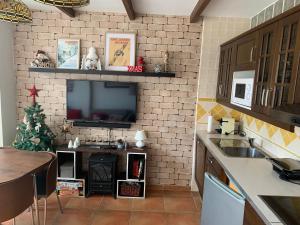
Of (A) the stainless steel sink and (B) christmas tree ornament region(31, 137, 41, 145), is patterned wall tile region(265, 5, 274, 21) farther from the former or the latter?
(B) christmas tree ornament region(31, 137, 41, 145)

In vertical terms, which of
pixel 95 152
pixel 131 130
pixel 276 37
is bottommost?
pixel 95 152

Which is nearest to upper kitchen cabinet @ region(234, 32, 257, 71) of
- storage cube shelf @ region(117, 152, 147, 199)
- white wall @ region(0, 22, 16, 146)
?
storage cube shelf @ region(117, 152, 147, 199)

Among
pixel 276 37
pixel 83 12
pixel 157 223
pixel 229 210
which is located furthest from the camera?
pixel 83 12

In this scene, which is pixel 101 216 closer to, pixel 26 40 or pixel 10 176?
pixel 10 176

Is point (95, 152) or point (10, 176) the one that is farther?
point (95, 152)

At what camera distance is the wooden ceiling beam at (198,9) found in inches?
95.9

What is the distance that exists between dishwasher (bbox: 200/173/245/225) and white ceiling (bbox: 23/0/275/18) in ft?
6.26

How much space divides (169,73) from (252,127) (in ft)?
4.05

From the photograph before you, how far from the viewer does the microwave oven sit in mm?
2205

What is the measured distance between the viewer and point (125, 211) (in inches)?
113

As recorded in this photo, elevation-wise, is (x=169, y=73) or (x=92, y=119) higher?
(x=169, y=73)

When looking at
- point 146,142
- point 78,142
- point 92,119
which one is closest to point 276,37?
point 146,142

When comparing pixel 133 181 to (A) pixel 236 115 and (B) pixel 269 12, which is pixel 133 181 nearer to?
(A) pixel 236 115

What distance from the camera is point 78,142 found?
3.25 metres
